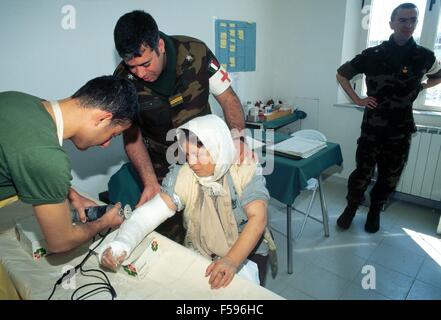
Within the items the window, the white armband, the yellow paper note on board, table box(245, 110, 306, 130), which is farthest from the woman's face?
the window

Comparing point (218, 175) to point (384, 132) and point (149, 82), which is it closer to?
point (149, 82)

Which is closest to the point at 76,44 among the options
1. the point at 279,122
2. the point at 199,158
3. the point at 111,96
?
A: the point at 111,96

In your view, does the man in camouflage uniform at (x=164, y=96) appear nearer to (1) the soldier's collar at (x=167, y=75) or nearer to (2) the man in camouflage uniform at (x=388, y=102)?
(1) the soldier's collar at (x=167, y=75)

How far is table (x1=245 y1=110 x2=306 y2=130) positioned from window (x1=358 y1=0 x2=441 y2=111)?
0.70 m

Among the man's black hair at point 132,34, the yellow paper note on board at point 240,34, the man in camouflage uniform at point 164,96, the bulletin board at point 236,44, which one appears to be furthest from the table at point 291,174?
the yellow paper note on board at point 240,34

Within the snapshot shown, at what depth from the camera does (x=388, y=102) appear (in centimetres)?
239

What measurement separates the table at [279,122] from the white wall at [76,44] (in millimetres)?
892

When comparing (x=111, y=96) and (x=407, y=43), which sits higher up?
(x=407, y=43)

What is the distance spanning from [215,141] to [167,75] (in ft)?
2.08

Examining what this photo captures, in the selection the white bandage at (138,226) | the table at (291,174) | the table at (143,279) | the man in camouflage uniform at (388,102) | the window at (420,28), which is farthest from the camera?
the window at (420,28)

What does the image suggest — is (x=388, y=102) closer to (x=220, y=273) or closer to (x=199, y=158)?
(x=199, y=158)

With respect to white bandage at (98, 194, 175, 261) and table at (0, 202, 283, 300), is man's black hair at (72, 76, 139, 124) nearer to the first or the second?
white bandage at (98, 194, 175, 261)

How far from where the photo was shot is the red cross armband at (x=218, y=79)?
180 centimetres

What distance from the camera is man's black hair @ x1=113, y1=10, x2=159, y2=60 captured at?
1271mm
